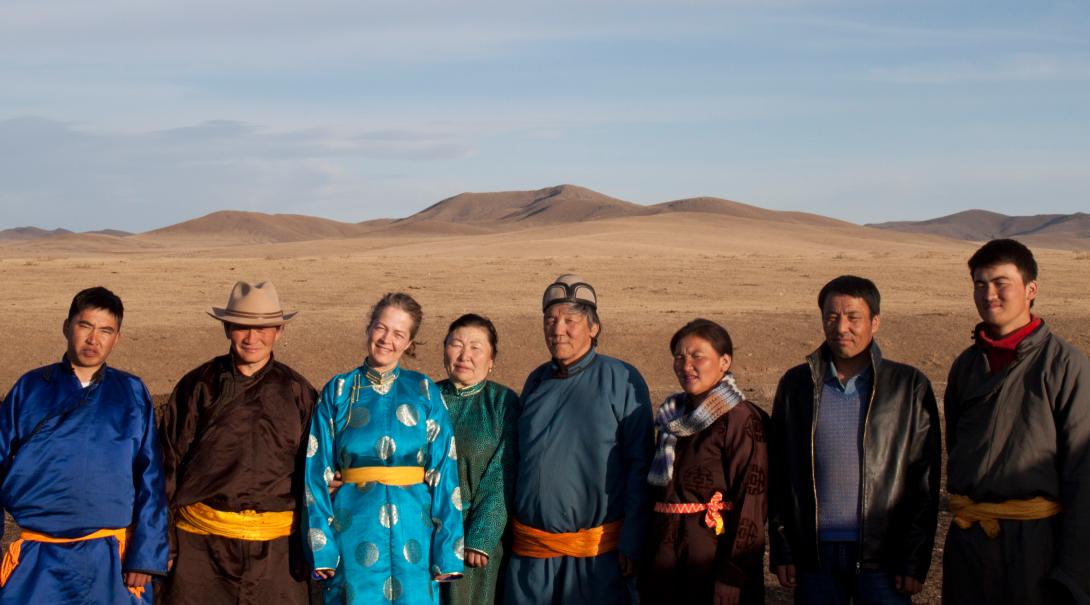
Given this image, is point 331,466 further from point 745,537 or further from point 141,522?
point 745,537

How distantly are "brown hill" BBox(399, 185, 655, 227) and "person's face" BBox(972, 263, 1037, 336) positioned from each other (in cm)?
11977

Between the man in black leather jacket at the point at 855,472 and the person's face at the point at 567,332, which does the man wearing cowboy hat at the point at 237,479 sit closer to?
the person's face at the point at 567,332

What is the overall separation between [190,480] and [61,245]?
242 ft

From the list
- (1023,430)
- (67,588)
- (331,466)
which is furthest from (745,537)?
(67,588)

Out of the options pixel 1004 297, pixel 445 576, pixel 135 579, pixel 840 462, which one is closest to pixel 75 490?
pixel 135 579

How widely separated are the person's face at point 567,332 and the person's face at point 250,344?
3.40ft

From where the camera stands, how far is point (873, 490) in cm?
420

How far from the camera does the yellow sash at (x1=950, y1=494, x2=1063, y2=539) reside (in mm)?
4070

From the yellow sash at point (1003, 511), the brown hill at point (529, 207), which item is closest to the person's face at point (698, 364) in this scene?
the yellow sash at point (1003, 511)

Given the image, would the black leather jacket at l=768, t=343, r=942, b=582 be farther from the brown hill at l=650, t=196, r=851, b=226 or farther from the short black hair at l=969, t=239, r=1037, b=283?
the brown hill at l=650, t=196, r=851, b=226

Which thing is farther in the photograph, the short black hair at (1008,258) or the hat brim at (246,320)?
the hat brim at (246,320)

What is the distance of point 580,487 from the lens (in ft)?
14.2

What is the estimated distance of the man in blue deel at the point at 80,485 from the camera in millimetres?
4129

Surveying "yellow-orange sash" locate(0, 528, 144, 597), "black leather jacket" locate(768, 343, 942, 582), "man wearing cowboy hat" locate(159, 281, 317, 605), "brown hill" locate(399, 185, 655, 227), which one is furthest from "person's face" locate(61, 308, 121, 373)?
"brown hill" locate(399, 185, 655, 227)
